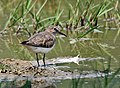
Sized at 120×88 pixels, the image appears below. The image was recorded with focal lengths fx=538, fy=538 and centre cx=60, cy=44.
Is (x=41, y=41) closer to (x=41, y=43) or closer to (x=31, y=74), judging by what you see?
(x=41, y=43)

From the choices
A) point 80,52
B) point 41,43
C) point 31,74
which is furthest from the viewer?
point 80,52

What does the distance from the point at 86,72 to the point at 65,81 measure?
54cm

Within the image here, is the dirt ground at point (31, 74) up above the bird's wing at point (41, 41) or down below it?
below

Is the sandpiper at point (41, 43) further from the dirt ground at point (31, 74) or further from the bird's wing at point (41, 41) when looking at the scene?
the dirt ground at point (31, 74)

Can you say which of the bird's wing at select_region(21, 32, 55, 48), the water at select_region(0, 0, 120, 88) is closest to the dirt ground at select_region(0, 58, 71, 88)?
the water at select_region(0, 0, 120, 88)

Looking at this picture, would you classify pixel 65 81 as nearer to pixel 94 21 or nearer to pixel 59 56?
pixel 59 56

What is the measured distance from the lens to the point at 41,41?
7.59 metres

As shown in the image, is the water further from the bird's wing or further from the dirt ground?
the bird's wing

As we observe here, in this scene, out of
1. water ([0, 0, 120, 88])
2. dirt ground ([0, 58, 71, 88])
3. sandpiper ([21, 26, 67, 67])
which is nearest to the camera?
dirt ground ([0, 58, 71, 88])

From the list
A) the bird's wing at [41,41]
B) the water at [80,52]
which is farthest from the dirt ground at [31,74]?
the bird's wing at [41,41]

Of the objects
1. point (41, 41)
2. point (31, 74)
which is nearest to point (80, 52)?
point (41, 41)

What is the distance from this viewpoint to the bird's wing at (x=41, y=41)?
7.43m

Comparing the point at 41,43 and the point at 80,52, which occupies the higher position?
the point at 41,43

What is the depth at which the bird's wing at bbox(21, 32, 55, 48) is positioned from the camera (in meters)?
7.43
